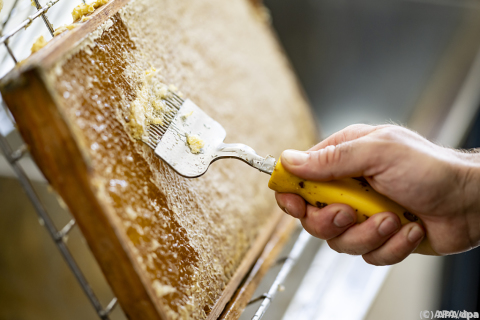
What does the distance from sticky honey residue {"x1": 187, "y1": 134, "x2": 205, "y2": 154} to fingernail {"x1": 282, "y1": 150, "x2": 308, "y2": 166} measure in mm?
122

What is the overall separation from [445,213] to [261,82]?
55 cm

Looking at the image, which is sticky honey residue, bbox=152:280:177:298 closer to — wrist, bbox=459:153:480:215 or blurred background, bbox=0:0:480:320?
blurred background, bbox=0:0:480:320

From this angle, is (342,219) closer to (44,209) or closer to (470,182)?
(470,182)

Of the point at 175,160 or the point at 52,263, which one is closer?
the point at 175,160

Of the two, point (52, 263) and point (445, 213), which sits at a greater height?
point (445, 213)

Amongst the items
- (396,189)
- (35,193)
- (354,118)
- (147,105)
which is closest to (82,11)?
(147,105)

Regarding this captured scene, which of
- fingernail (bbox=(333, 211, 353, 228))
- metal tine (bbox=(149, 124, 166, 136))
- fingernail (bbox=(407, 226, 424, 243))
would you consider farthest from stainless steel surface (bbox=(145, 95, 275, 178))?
fingernail (bbox=(407, 226, 424, 243))

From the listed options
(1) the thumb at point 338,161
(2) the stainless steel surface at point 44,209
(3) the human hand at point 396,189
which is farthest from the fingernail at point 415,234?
(2) the stainless steel surface at point 44,209

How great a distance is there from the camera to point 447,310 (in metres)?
0.94

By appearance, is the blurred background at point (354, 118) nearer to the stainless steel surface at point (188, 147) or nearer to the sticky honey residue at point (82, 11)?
the sticky honey residue at point (82, 11)

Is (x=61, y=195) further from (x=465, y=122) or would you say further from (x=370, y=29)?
(x=370, y=29)

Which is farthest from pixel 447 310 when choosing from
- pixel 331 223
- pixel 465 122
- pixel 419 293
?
pixel 331 223

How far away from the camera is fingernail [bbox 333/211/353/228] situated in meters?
0.48

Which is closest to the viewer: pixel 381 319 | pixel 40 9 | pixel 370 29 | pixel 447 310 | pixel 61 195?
pixel 61 195
